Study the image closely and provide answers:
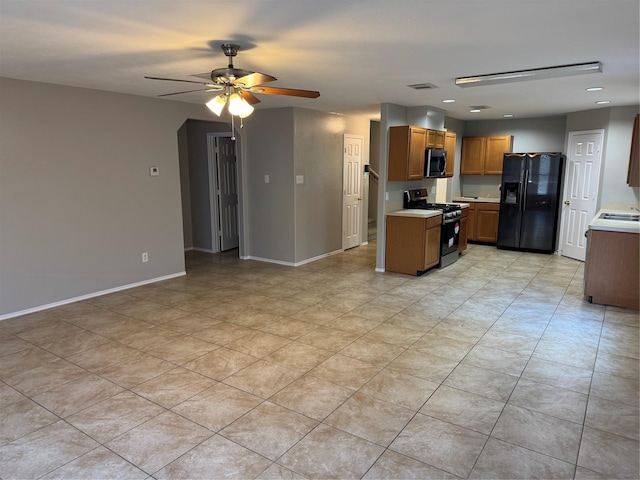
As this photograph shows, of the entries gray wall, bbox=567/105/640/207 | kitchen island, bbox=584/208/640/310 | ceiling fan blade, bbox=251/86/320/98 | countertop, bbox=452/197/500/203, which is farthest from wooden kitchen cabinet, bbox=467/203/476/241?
ceiling fan blade, bbox=251/86/320/98

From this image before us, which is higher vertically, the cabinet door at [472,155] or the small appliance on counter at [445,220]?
the cabinet door at [472,155]

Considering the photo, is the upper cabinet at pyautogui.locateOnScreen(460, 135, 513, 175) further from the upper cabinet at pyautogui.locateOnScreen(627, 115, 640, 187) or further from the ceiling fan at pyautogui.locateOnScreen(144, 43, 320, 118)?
the ceiling fan at pyautogui.locateOnScreen(144, 43, 320, 118)

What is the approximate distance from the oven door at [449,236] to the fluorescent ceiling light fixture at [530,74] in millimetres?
2362

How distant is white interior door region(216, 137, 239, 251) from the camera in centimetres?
722

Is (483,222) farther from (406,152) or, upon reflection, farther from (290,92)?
(290,92)

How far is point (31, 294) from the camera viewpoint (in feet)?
14.3

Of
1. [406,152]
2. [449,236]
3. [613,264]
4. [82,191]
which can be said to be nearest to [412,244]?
[449,236]

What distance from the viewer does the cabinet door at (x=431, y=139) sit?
20.4 feet

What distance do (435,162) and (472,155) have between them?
2403 millimetres

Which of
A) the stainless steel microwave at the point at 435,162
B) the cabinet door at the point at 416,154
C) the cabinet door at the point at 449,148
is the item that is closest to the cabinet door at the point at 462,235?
the cabinet door at the point at 449,148

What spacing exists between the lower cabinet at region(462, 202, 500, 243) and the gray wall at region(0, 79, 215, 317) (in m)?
5.31

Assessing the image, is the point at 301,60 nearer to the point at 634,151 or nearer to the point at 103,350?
the point at 103,350

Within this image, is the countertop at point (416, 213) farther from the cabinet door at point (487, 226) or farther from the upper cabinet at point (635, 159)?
the upper cabinet at point (635, 159)

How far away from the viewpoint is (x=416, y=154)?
19.5 feet
